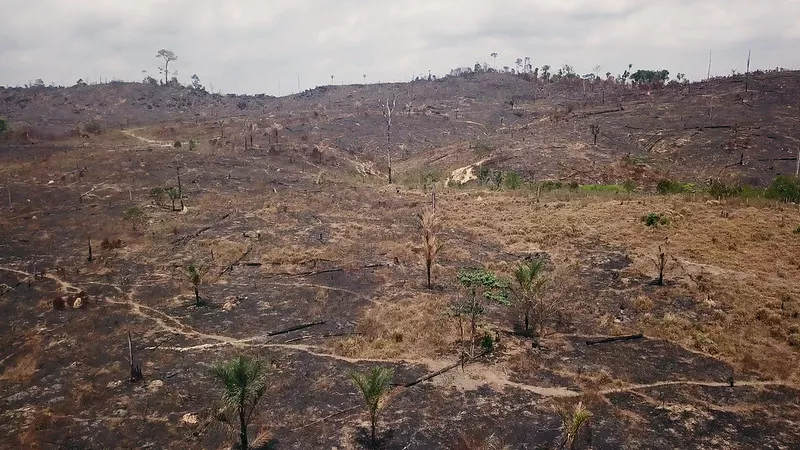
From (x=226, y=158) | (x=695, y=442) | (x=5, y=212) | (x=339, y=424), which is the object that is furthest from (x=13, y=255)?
(x=695, y=442)

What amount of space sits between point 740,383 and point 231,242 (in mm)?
25035

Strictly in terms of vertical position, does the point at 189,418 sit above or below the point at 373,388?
below

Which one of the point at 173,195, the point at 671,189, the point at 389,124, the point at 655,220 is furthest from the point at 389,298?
the point at 389,124

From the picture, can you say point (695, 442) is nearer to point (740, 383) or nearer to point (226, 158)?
point (740, 383)

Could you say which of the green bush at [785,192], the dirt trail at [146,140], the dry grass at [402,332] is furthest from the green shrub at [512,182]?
the dirt trail at [146,140]

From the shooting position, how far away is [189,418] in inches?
565

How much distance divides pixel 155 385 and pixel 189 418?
7.92 ft

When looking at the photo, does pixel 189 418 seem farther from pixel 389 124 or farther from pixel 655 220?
pixel 389 124

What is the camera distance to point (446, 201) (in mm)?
41562

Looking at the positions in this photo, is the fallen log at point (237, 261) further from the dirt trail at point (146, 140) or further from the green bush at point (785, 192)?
the dirt trail at point (146, 140)

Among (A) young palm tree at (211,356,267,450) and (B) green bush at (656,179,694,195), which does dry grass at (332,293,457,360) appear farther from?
(B) green bush at (656,179,694,195)

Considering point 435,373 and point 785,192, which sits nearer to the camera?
point 435,373

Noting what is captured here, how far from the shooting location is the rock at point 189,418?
14242mm

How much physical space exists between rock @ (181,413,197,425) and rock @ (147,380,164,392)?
6.45 ft
